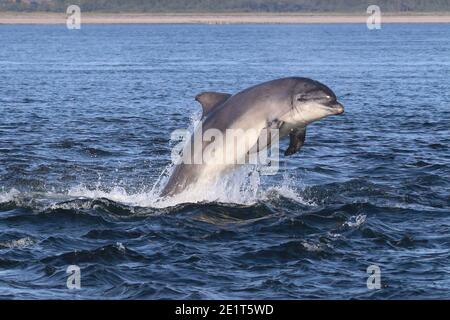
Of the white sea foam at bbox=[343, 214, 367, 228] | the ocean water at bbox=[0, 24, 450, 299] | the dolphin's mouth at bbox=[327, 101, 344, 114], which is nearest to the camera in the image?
the ocean water at bbox=[0, 24, 450, 299]

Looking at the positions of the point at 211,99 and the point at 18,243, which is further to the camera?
the point at 211,99

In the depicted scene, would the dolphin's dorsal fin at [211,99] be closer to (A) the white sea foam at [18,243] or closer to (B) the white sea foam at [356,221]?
(B) the white sea foam at [356,221]

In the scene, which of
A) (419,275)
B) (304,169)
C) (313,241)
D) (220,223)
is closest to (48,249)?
(220,223)

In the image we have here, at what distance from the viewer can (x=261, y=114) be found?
17031 mm

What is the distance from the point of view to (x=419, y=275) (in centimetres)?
1448

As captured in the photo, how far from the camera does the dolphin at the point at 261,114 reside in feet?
55.0

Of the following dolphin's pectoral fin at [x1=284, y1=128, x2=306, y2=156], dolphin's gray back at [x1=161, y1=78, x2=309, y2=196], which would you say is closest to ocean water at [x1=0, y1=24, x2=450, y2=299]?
dolphin's pectoral fin at [x1=284, y1=128, x2=306, y2=156]

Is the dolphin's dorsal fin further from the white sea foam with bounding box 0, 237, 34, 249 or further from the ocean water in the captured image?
the white sea foam with bounding box 0, 237, 34, 249

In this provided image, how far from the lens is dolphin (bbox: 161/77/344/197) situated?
55.0 feet
